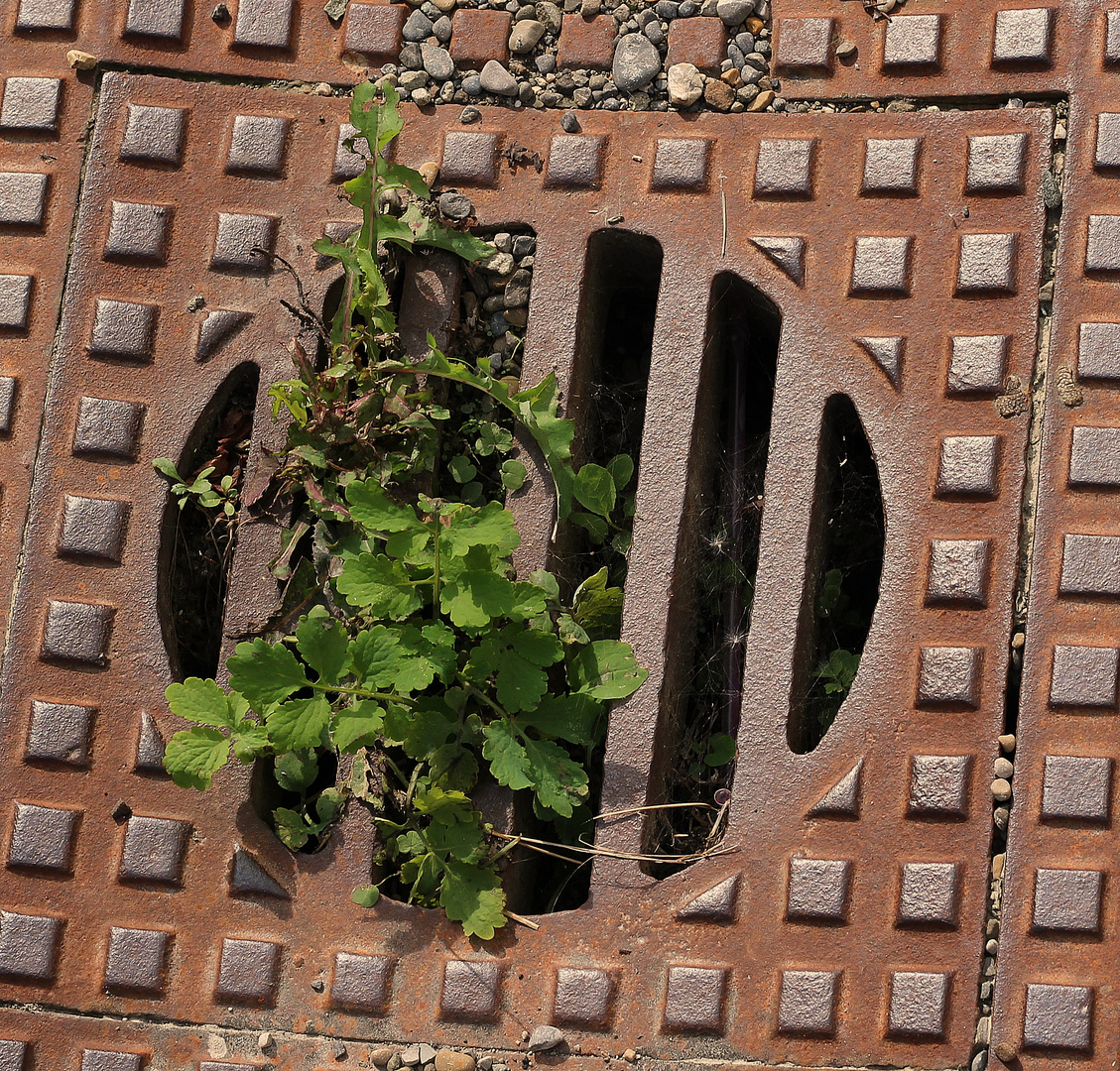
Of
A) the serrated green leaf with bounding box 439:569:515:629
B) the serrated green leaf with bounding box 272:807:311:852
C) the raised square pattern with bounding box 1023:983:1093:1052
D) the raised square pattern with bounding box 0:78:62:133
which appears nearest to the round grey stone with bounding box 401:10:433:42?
the raised square pattern with bounding box 0:78:62:133

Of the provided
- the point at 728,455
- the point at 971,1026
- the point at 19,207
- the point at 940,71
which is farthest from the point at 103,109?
the point at 971,1026

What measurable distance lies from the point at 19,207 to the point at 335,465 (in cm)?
100

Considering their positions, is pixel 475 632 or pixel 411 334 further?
pixel 411 334

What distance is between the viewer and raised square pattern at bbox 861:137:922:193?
8.75ft

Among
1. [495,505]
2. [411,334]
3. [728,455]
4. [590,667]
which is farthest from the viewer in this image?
[728,455]

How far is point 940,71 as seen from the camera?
270cm

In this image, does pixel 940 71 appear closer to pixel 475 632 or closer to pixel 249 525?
pixel 475 632

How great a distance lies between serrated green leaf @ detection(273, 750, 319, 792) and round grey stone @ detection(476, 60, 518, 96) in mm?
1560

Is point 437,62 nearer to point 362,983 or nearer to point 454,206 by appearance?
point 454,206

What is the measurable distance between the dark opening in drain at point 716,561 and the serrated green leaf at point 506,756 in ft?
1.12

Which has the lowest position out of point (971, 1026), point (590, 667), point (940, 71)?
point (971, 1026)

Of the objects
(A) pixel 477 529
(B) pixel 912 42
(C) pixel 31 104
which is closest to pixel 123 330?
(C) pixel 31 104

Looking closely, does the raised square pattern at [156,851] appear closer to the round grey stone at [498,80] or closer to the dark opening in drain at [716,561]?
the dark opening in drain at [716,561]

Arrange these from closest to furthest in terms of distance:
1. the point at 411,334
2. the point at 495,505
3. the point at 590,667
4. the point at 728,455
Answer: the point at 495,505
the point at 590,667
the point at 411,334
the point at 728,455
